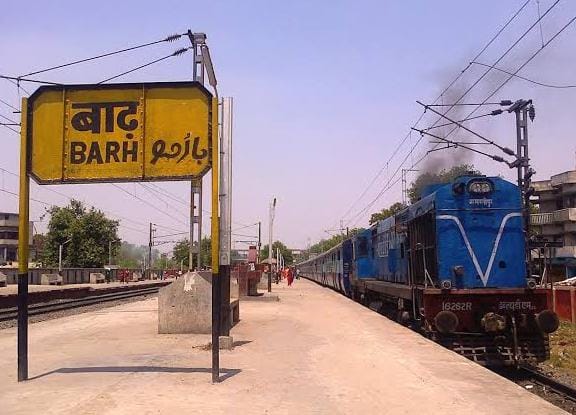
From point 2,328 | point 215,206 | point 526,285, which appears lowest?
point 2,328

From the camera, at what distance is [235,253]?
2778 inches

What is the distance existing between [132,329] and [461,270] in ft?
27.9

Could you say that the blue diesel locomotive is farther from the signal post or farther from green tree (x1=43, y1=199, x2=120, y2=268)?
green tree (x1=43, y1=199, x2=120, y2=268)

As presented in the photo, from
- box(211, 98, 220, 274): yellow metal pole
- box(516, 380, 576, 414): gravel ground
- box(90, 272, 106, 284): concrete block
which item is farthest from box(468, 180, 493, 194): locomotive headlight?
box(90, 272, 106, 284): concrete block

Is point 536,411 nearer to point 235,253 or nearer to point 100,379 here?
point 100,379

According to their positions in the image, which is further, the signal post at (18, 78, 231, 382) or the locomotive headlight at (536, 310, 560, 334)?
the locomotive headlight at (536, 310, 560, 334)

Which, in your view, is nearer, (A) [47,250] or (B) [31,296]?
(B) [31,296]

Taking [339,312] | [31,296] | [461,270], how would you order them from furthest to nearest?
[31,296] → [339,312] → [461,270]

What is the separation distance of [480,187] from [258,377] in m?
6.41

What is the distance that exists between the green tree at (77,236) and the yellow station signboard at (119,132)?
68964 millimetres

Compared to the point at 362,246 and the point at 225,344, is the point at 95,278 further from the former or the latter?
the point at 225,344

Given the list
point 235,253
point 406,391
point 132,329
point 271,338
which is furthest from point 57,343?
point 235,253

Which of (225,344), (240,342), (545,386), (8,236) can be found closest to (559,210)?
(545,386)

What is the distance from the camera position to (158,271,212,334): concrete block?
1410 cm
